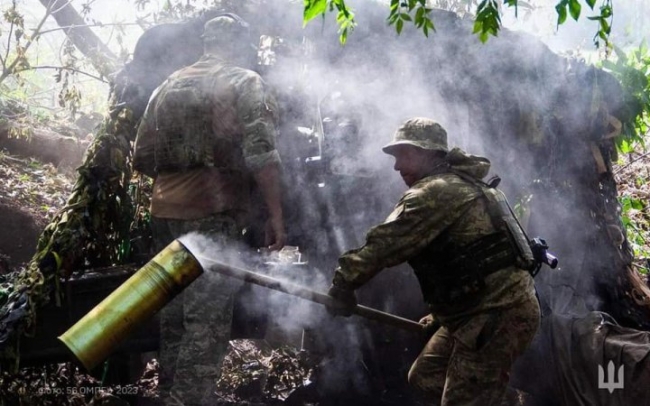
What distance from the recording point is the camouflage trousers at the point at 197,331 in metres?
4.28

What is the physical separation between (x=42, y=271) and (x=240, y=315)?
1656 millimetres

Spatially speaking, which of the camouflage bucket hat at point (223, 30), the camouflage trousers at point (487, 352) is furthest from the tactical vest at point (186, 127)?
the camouflage trousers at point (487, 352)

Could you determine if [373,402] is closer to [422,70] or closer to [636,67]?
[422,70]

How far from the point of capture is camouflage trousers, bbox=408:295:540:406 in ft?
12.6

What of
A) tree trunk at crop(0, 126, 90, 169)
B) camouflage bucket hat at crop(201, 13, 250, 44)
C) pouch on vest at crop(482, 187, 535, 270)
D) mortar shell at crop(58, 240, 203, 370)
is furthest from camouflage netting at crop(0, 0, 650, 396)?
tree trunk at crop(0, 126, 90, 169)

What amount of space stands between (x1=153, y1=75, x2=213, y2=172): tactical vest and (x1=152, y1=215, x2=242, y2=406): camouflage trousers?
45 centimetres

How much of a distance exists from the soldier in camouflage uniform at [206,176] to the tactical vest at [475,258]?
1126 millimetres

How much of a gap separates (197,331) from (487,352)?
198cm

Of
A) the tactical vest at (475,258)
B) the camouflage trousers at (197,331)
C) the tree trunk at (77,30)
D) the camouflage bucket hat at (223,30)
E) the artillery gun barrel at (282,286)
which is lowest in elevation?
the camouflage trousers at (197,331)

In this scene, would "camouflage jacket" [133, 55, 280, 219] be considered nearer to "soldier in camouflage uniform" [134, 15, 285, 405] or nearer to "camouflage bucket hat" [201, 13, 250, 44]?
"soldier in camouflage uniform" [134, 15, 285, 405]

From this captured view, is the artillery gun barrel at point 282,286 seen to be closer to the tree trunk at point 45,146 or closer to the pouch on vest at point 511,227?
the pouch on vest at point 511,227

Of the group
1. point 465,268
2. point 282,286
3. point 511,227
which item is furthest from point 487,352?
point 282,286

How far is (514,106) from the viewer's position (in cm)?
607

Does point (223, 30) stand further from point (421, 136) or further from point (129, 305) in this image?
point (129, 305)
